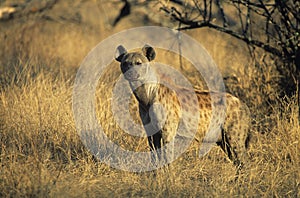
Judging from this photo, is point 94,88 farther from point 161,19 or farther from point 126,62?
point 161,19

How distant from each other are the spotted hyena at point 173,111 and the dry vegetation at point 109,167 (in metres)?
0.24

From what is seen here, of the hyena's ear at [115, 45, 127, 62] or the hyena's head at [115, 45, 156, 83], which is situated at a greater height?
the hyena's ear at [115, 45, 127, 62]

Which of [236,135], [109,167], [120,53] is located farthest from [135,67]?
[236,135]

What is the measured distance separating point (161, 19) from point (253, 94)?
592 cm

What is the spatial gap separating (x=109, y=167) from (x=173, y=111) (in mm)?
828

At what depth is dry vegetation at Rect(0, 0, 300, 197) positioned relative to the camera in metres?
4.88

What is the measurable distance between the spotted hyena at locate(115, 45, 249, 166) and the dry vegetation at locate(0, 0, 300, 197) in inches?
9.5

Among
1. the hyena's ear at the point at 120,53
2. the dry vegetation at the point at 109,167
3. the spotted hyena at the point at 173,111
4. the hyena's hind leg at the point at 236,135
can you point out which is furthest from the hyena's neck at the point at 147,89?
the hyena's hind leg at the point at 236,135

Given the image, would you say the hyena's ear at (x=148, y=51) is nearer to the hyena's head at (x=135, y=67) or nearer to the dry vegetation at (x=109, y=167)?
the hyena's head at (x=135, y=67)

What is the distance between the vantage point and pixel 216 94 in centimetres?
594

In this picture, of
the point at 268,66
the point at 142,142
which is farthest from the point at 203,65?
the point at 142,142

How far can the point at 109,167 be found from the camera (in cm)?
550

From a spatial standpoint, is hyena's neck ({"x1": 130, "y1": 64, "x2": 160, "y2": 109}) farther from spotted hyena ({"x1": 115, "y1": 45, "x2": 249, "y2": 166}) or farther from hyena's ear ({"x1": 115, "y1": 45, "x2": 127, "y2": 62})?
hyena's ear ({"x1": 115, "y1": 45, "x2": 127, "y2": 62})

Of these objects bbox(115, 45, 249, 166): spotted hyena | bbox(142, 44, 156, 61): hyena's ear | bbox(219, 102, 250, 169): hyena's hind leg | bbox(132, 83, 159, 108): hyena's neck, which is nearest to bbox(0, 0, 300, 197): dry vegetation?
bbox(219, 102, 250, 169): hyena's hind leg
